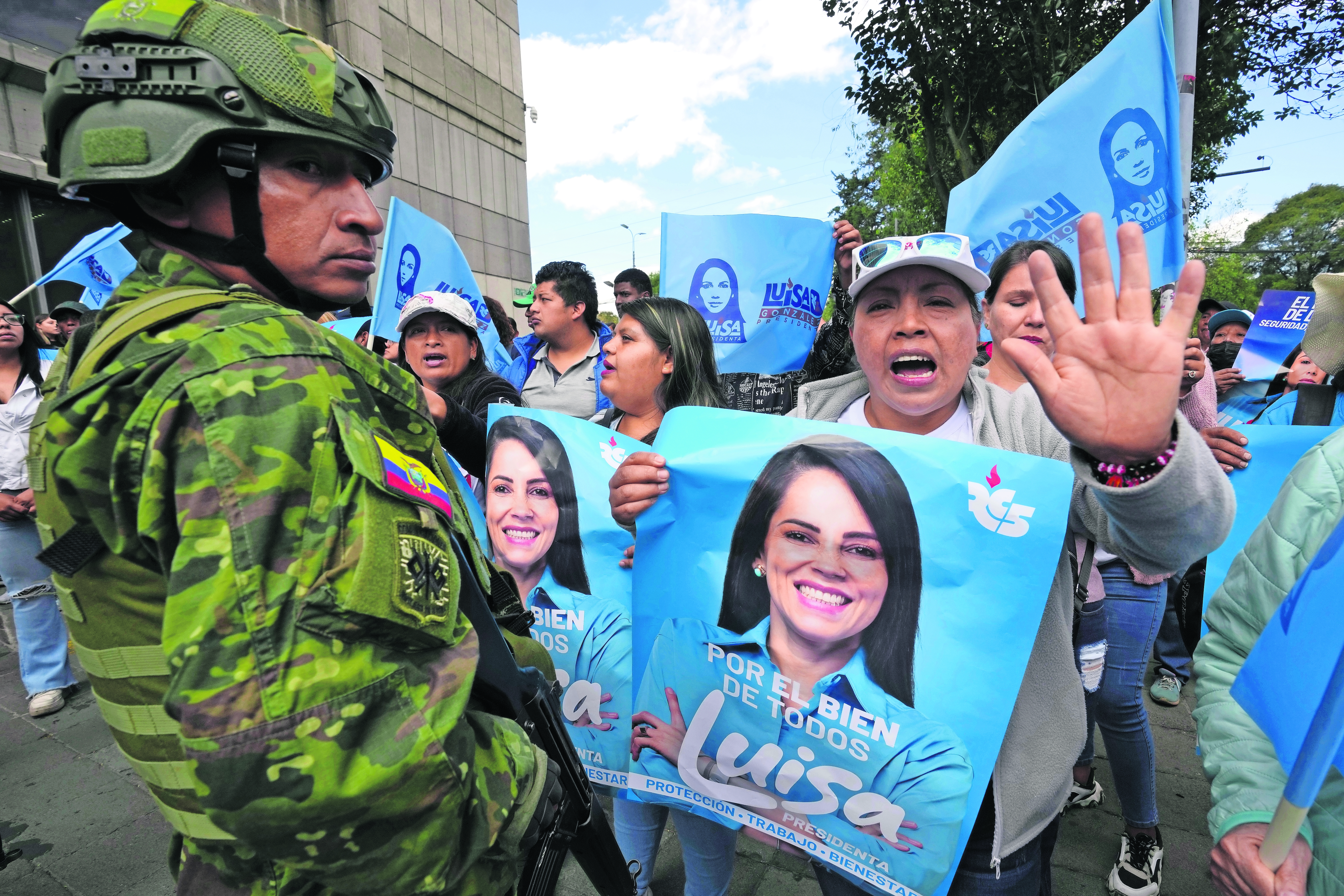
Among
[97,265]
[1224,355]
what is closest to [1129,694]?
[1224,355]

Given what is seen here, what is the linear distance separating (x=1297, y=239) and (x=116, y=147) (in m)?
64.8

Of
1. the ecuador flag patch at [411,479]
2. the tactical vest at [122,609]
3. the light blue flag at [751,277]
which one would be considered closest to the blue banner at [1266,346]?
the light blue flag at [751,277]

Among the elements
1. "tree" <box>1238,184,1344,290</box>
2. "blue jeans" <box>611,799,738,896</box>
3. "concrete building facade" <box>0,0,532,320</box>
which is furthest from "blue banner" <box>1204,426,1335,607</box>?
"tree" <box>1238,184,1344,290</box>

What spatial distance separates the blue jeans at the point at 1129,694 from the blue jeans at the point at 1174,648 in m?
2.03

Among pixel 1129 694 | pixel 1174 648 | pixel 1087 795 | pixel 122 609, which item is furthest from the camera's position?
pixel 1174 648

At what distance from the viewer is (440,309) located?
3.27m

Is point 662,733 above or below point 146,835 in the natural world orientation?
above

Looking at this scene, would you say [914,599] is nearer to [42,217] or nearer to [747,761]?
[747,761]

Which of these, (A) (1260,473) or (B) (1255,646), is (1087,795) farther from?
(B) (1255,646)

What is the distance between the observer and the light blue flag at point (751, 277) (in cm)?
399

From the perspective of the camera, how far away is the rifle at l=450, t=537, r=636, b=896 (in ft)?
4.06

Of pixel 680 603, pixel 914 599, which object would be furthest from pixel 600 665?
pixel 914 599

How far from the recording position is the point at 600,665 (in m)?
2.14

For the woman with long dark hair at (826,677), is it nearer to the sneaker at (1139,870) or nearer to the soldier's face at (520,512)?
the soldier's face at (520,512)
